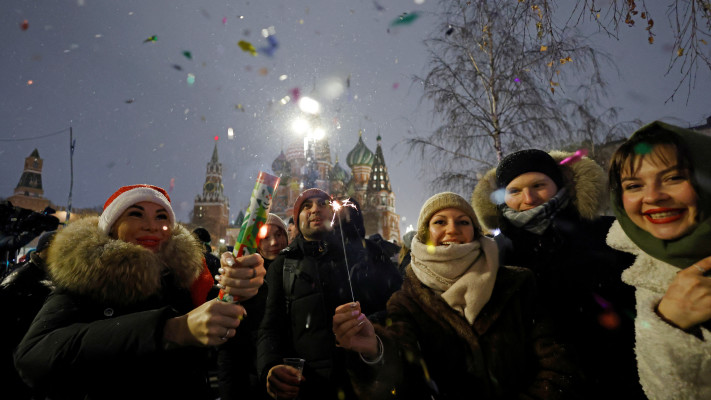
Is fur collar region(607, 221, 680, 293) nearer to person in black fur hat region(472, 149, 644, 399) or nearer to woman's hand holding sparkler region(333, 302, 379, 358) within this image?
person in black fur hat region(472, 149, 644, 399)

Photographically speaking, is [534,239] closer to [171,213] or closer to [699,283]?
[699,283]

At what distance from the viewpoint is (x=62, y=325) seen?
1585 mm

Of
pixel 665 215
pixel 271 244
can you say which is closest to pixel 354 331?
pixel 665 215

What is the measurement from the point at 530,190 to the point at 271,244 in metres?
3.15

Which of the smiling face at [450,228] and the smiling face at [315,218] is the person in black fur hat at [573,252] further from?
the smiling face at [315,218]

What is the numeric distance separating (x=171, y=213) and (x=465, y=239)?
2.10m

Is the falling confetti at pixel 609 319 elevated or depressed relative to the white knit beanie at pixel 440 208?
depressed

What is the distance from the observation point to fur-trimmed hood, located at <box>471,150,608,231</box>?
7.45ft

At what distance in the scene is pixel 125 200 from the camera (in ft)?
6.98

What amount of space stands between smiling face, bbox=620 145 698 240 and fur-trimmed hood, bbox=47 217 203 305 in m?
2.65

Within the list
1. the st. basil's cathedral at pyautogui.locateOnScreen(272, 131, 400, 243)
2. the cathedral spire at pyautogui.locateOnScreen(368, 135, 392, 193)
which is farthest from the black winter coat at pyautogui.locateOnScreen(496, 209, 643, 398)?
the cathedral spire at pyautogui.locateOnScreen(368, 135, 392, 193)

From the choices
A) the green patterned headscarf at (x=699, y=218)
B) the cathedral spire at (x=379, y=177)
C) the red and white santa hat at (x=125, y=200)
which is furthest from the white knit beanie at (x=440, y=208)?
the cathedral spire at (x=379, y=177)

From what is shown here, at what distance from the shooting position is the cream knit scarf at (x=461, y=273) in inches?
73.0

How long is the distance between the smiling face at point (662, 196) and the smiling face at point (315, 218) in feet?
7.74
